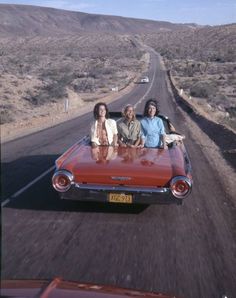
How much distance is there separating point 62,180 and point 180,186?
1.63 metres

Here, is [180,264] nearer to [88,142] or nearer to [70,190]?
[70,190]

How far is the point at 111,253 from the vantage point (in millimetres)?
6840

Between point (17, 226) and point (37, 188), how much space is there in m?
2.54

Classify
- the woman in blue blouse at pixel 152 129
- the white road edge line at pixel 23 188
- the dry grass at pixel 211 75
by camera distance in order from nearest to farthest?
the white road edge line at pixel 23 188, the woman in blue blouse at pixel 152 129, the dry grass at pixel 211 75

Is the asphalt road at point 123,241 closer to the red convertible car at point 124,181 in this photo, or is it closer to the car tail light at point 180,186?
the red convertible car at point 124,181

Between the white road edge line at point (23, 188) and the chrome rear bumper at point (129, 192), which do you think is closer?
the chrome rear bumper at point (129, 192)

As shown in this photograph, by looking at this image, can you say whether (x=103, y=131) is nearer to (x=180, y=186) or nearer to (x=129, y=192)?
(x=129, y=192)

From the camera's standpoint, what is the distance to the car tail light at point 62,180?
27.2 ft

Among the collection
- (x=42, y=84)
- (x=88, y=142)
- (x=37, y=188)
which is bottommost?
(x=42, y=84)

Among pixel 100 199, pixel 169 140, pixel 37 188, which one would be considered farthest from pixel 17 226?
pixel 169 140

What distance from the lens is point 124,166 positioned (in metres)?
8.45

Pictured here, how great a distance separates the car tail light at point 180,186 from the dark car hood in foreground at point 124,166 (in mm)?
87

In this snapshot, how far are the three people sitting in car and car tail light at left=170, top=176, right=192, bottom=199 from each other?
1.62 m

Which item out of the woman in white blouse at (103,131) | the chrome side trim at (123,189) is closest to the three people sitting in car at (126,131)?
the woman in white blouse at (103,131)
